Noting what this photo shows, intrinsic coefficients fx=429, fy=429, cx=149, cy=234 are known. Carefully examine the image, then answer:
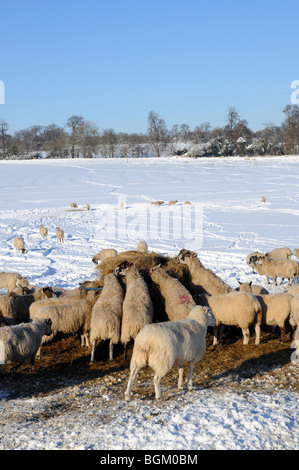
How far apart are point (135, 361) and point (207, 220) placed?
68.4ft

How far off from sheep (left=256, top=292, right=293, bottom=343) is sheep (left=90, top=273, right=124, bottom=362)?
316 centimetres

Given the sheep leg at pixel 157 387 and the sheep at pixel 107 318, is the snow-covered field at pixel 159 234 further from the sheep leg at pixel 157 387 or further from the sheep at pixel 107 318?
the sheep at pixel 107 318

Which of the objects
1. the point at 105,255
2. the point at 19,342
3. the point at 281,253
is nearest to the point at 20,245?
the point at 105,255

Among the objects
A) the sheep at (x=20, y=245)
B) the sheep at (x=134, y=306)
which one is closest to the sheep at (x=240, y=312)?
the sheep at (x=134, y=306)

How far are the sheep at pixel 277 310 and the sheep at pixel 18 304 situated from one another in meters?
5.25

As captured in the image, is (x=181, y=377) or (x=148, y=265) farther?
(x=148, y=265)

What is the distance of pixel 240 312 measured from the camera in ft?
29.8

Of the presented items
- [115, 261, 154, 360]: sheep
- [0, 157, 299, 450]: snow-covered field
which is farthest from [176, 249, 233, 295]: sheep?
[0, 157, 299, 450]: snow-covered field

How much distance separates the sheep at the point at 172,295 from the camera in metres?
9.16

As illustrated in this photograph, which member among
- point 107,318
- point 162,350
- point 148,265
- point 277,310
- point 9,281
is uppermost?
point 148,265

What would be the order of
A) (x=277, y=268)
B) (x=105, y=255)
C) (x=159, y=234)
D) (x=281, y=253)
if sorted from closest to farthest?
(x=277, y=268) → (x=281, y=253) → (x=105, y=255) → (x=159, y=234)

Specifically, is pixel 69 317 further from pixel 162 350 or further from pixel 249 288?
pixel 249 288

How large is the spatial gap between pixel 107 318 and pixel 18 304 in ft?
10.9

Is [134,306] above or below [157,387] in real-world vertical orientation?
above
